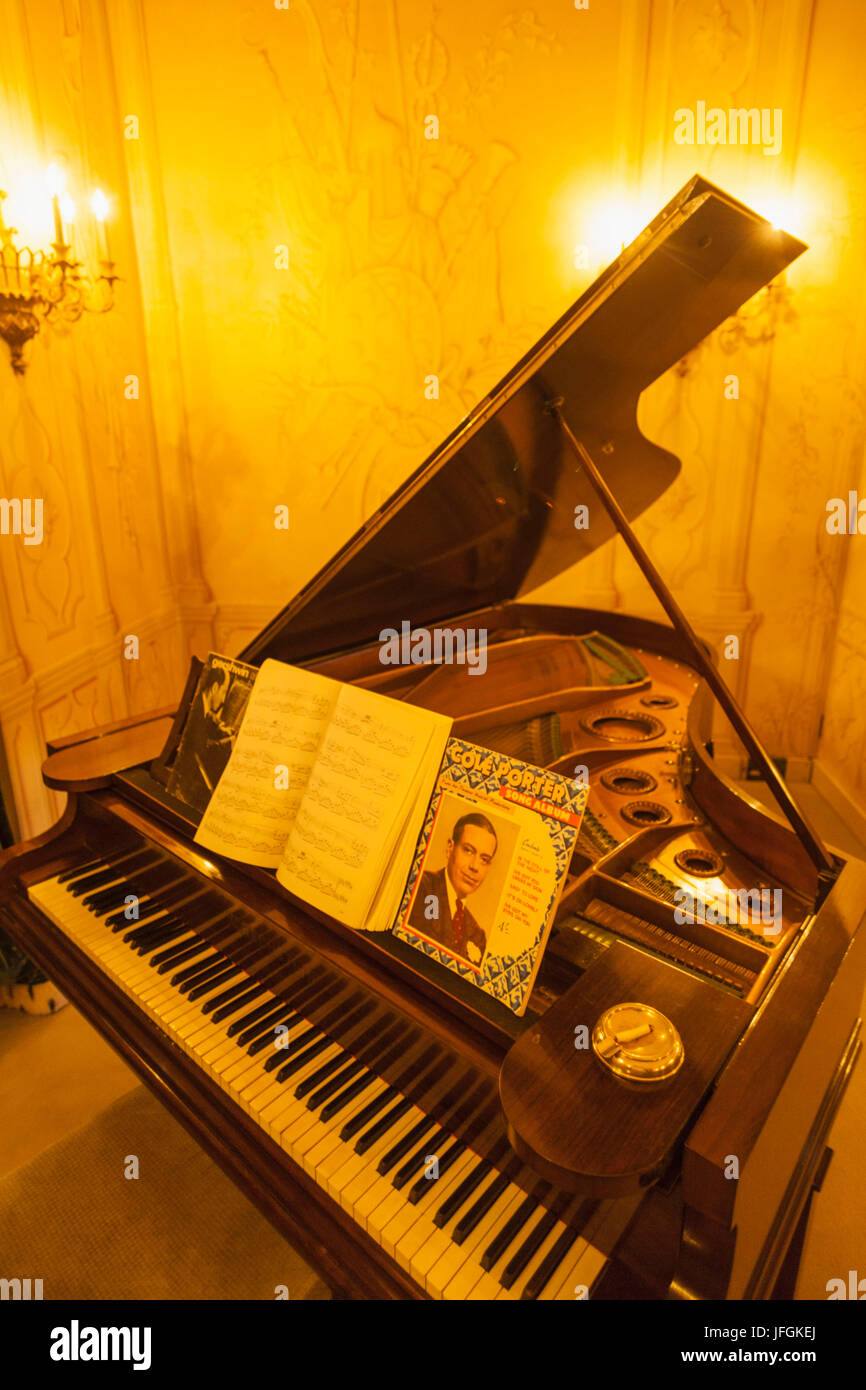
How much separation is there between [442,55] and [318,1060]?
4.78 m

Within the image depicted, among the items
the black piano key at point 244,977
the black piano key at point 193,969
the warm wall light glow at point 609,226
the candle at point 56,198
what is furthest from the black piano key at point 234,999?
the warm wall light glow at point 609,226

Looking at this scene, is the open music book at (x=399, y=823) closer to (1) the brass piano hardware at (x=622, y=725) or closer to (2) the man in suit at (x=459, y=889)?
(2) the man in suit at (x=459, y=889)

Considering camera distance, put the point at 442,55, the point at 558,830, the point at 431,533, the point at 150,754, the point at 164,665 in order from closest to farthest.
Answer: the point at 558,830 → the point at 150,754 → the point at 431,533 → the point at 442,55 → the point at 164,665

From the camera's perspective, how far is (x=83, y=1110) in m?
2.65

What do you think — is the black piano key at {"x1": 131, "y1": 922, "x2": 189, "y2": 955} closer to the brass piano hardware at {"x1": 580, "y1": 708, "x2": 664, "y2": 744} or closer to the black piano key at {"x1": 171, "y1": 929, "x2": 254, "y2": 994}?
the black piano key at {"x1": 171, "y1": 929, "x2": 254, "y2": 994}

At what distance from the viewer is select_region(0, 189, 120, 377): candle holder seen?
3102 mm

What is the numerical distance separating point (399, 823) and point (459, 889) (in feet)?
0.58

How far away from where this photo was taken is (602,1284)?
1.16 meters

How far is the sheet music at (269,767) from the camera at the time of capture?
1.72 metres

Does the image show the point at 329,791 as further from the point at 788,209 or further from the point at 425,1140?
the point at 788,209

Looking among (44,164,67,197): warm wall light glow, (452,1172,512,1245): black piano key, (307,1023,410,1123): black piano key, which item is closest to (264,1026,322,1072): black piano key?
(307,1023,410,1123): black piano key

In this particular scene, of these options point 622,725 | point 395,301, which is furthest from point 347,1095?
point 395,301
